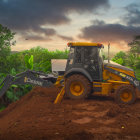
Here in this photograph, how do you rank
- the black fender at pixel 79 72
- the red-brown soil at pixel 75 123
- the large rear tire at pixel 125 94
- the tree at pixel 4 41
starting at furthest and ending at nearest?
the tree at pixel 4 41
the black fender at pixel 79 72
the large rear tire at pixel 125 94
the red-brown soil at pixel 75 123

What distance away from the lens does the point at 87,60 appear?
7.81m

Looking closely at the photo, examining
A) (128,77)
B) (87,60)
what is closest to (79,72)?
(87,60)

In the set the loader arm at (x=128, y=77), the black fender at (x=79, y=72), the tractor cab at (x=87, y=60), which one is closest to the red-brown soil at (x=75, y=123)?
the loader arm at (x=128, y=77)

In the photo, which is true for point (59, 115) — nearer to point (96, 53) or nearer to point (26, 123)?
point (26, 123)

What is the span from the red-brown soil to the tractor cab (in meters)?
1.26

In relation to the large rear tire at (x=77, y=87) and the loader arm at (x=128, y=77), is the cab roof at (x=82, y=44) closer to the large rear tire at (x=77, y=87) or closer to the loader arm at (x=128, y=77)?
the loader arm at (x=128, y=77)

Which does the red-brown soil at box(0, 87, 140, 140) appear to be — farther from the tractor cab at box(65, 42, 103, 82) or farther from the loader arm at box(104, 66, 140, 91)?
the tractor cab at box(65, 42, 103, 82)

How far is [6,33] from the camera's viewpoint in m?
17.9

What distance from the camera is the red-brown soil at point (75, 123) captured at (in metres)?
4.65

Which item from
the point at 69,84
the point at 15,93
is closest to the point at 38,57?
the point at 15,93

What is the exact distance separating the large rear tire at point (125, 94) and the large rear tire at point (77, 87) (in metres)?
1.10

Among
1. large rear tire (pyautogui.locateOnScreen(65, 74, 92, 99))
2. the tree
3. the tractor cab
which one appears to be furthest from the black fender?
the tree

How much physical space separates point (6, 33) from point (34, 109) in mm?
12968

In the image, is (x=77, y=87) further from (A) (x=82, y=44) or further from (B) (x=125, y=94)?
(B) (x=125, y=94)
